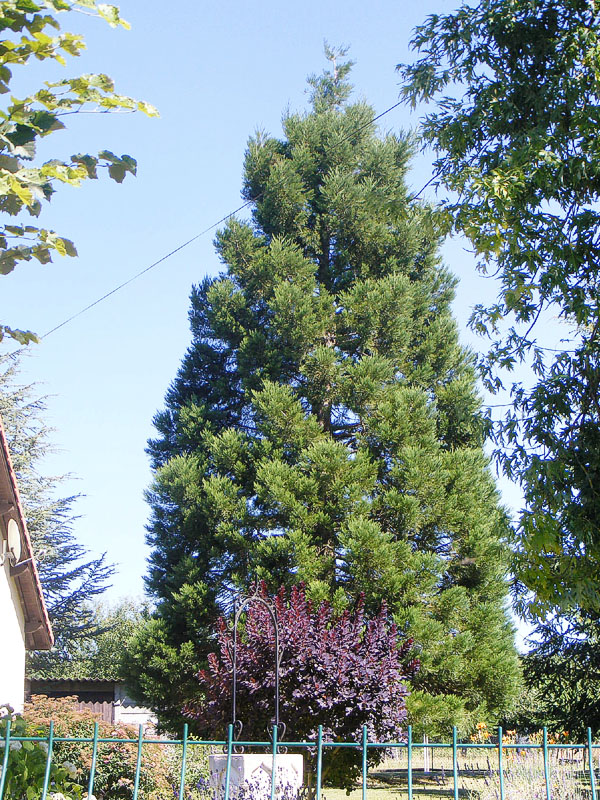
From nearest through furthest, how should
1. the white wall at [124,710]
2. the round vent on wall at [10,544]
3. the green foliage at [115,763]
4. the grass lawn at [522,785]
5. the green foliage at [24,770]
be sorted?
the green foliage at [24,770]
the grass lawn at [522,785]
the green foliage at [115,763]
the round vent on wall at [10,544]
the white wall at [124,710]

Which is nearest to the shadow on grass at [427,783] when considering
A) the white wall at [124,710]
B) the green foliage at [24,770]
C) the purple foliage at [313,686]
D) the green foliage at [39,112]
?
the purple foliage at [313,686]

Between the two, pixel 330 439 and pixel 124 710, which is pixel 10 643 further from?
pixel 124 710

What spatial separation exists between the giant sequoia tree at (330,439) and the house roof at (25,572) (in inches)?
88.9

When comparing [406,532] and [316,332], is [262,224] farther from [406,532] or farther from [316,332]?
[406,532]

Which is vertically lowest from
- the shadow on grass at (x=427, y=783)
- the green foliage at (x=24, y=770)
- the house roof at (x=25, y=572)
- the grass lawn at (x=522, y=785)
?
the shadow on grass at (x=427, y=783)

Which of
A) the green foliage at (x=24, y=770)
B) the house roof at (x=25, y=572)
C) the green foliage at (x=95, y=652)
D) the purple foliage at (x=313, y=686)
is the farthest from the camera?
Result: the green foliage at (x=95, y=652)

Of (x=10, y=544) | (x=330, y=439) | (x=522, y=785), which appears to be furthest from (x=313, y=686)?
(x=330, y=439)

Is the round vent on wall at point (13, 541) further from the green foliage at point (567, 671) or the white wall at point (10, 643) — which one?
the green foliage at point (567, 671)

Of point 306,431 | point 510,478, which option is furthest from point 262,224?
point 510,478

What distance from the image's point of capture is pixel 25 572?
12.5 metres

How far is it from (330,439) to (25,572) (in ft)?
22.0

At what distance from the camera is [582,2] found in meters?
8.24

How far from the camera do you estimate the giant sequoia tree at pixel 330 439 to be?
1505cm

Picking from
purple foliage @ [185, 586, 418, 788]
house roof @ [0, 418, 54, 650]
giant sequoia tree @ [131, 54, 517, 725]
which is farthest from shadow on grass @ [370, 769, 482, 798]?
house roof @ [0, 418, 54, 650]
